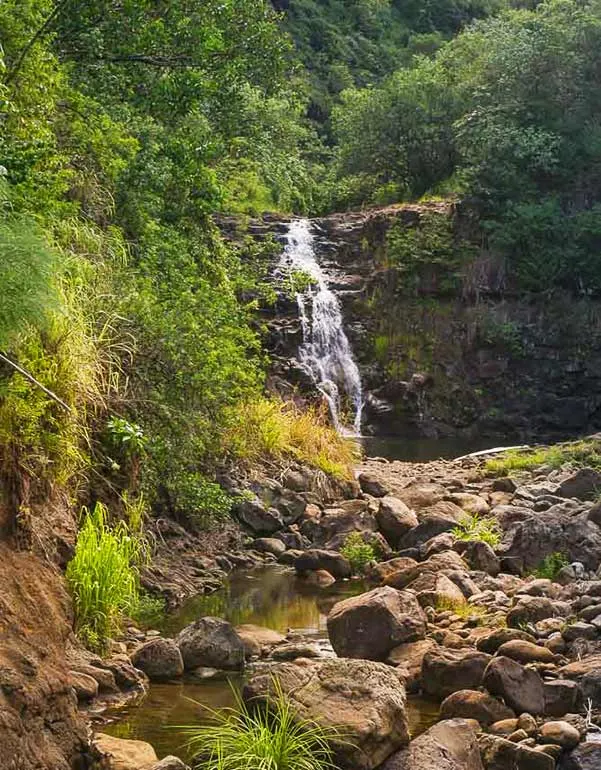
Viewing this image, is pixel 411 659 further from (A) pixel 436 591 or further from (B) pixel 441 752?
(B) pixel 441 752

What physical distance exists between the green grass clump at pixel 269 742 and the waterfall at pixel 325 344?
1745 cm

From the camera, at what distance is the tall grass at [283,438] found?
1246 centimetres

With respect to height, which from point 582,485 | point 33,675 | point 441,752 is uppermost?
point 33,675

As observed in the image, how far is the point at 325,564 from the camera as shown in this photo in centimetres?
1052

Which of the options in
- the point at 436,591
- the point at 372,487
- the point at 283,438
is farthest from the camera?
the point at 372,487

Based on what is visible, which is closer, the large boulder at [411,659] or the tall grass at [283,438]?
the large boulder at [411,659]

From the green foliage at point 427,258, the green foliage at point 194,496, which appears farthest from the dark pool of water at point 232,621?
the green foliage at point 427,258

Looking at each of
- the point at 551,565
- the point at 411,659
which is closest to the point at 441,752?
the point at 411,659

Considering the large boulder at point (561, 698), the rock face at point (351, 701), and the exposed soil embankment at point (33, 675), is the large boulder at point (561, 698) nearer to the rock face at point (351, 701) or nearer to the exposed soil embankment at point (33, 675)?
the rock face at point (351, 701)

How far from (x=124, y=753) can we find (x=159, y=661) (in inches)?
63.4

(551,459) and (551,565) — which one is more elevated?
(551,565)

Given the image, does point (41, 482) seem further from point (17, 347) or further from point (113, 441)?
point (113, 441)

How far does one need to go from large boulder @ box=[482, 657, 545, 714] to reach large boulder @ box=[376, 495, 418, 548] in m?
5.02

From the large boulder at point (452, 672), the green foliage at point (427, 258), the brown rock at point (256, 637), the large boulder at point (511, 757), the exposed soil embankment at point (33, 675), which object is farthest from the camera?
the green foliage at point (427, 258)
